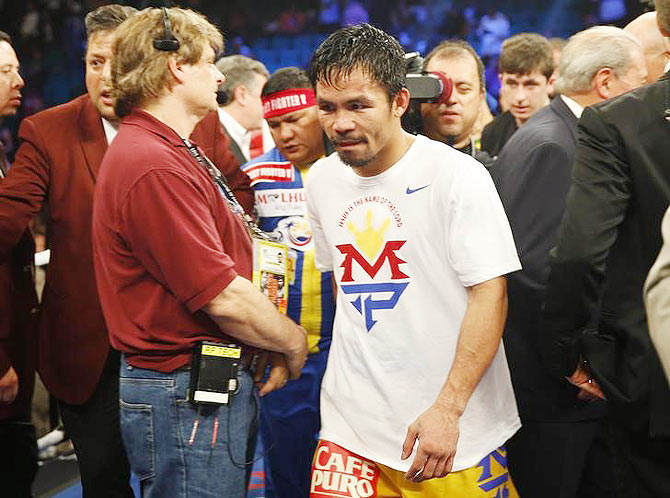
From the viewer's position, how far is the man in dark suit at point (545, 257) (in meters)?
2.51

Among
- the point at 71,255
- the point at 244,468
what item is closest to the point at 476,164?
the point at 244,468

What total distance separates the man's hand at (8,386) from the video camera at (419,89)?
1.37 meters

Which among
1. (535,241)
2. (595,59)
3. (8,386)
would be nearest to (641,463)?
(535,241)

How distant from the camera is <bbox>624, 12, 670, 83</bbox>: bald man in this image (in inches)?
122

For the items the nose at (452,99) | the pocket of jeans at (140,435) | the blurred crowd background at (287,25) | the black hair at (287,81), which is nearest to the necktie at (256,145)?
the black hair at (287,81)

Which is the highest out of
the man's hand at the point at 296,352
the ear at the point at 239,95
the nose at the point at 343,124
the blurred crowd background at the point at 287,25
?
the blurred crowd background at the point at 287,25

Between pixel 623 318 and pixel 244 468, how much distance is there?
921 millimetres

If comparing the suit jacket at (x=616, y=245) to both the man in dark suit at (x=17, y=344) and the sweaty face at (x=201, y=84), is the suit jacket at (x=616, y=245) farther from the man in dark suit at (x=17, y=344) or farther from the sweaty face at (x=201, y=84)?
the man in dark suit at (x=17, y=344)

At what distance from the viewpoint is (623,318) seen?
6.75 feet

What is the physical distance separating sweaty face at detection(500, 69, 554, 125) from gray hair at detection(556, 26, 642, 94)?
5.55 ft

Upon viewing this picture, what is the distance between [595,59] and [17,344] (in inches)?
76.2

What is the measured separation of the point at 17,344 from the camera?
284 centimetres

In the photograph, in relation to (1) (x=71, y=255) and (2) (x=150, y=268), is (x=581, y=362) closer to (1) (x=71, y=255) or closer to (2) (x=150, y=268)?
(2) (x=150, y=268)

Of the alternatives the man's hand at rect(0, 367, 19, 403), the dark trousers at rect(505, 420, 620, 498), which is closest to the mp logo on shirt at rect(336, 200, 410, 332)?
the dark trousers at rect(505, 420, 620, 498)
